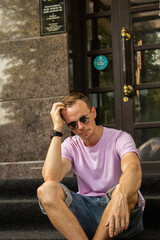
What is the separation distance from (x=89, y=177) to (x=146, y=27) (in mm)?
2553

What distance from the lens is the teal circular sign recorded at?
5168 millimetres

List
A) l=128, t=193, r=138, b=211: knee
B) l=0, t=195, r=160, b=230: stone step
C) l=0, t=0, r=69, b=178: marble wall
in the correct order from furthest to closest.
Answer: l=0, t=0, r=69, b=178: marble wall, l=0, t=195, r=160, b=230: stone step, l=128, t=193, r=138, b=211: knee

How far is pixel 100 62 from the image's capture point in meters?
5.19

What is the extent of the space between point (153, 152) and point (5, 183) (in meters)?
1.89

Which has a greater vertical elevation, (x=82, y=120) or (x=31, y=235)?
(x=82, y=120)

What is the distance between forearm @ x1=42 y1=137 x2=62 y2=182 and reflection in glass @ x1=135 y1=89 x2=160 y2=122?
203cm

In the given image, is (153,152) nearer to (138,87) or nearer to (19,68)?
(138,87)

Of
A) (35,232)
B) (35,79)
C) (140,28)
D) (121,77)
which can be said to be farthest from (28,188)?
(140,28)

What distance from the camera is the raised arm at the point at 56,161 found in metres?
3.10

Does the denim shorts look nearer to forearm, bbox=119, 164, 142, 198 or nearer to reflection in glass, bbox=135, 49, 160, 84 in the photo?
forearm, bbox=119, 164, 142, 198

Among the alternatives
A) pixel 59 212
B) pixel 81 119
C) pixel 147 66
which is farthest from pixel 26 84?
pixel 59 212

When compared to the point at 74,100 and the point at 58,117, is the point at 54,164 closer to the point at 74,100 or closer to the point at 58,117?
the point at 58,117

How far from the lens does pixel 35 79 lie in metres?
4.89

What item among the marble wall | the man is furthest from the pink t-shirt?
the marble wall
